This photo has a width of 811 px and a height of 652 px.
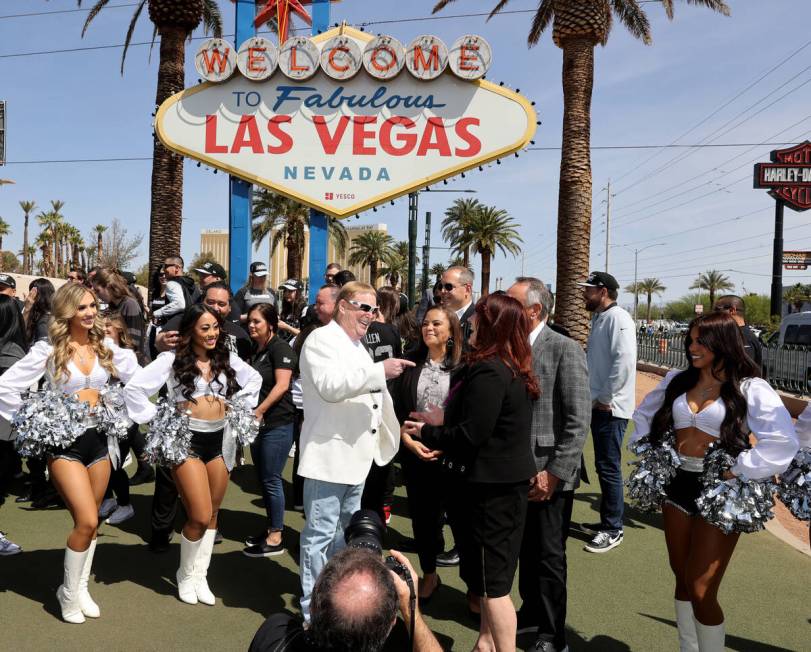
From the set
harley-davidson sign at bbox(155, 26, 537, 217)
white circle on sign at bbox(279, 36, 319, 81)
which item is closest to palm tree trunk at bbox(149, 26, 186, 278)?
harley-davidson sign at bbox(155, 26, 537, 217)

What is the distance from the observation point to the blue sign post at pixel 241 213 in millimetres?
9117

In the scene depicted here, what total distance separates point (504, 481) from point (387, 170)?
21.9 ft

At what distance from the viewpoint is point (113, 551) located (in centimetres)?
491

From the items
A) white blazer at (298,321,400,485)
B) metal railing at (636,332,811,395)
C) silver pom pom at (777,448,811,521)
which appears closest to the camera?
silver pom pom at (777,448,811,521)

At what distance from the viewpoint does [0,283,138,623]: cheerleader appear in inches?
146

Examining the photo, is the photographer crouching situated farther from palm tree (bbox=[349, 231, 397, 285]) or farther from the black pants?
palm tree (bbox=[349, 231, 397, 285])

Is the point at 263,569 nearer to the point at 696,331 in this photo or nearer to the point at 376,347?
the point at 376,347

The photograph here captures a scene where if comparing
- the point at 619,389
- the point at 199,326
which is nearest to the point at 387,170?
the point at 619,389

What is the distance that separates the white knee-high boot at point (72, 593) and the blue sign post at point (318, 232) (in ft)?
18.2

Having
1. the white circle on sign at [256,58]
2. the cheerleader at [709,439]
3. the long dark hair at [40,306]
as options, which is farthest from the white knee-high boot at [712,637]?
the white circle on sign at [256,58]

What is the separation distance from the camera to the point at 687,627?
3.27 meters

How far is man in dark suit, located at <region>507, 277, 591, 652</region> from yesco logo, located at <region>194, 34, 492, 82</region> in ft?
19.9

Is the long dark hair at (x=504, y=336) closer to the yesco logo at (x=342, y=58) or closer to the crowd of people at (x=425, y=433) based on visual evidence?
the crowd of people at (x=425, y=433)

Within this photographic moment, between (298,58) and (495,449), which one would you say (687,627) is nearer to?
(495,449)
